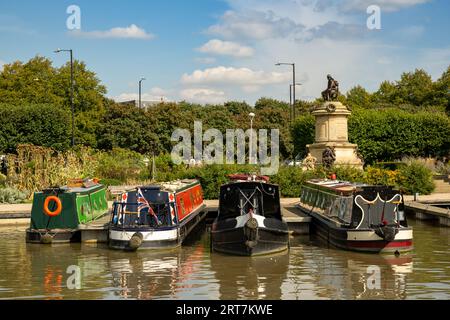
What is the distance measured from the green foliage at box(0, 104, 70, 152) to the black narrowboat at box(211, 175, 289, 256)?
116 ft

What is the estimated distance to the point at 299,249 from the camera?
23203mm

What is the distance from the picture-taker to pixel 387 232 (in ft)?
69.1

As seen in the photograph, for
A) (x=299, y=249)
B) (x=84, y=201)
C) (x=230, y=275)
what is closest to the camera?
(x=230, y=275)

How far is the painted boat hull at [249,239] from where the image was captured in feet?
68.0

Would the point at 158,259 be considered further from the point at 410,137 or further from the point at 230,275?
the point at 410,137

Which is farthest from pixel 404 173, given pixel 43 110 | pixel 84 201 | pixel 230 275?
pixel 43 110

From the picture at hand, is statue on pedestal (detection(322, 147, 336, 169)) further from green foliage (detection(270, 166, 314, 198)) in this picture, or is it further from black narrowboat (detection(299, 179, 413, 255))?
black narrowboat (detection(299, 179, 413, 255))

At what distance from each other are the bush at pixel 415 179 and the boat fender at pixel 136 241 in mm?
20056

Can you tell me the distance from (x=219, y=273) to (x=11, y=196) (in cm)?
2109

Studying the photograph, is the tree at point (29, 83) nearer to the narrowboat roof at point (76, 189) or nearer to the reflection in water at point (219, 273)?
the narrowboat roof at point (76, 189)

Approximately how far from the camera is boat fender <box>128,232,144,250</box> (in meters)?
21.6

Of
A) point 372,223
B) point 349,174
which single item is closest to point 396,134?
point 349,174

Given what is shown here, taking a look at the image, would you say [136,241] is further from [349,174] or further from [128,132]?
[128,132]
